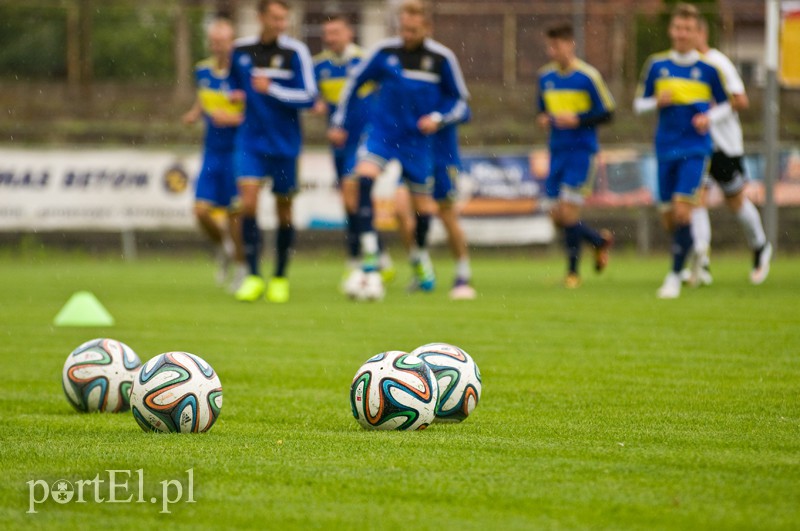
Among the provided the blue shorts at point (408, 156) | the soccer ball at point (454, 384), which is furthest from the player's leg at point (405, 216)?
the soccer ball at point (454, 384)

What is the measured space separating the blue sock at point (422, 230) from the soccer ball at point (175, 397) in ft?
27.3

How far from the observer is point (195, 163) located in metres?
21.2

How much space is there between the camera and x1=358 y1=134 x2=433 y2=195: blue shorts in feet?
40.7

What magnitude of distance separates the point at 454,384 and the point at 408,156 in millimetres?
7476

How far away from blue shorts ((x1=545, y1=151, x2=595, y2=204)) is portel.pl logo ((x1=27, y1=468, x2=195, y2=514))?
1007 cm

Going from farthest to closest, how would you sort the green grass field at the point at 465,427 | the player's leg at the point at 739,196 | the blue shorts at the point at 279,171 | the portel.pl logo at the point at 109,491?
1. the player's leg at the point at 739,196
2. the blue shorts at the point at 279,171
3. the portel.pl logo at the point at 109,491
4. the green grass field at the point at 465,427

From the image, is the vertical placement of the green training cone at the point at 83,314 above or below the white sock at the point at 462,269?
above

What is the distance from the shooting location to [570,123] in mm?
13508

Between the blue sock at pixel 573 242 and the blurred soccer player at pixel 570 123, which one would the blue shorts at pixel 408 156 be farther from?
the blue sock at pixel 573 242

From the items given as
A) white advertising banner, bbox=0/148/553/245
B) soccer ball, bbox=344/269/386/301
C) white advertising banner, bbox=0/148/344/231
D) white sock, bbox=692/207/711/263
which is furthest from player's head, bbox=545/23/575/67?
white advertising banner, bbox=0/148/344/231

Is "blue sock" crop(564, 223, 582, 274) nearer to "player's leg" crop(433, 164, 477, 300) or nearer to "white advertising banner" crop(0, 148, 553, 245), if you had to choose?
"player's leg" crop(433, 164, 477, 300)

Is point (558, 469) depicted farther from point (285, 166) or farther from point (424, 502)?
point (285, 166)

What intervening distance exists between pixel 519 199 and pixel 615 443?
16.6 m

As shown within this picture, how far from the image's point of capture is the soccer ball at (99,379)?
19.1 feet
